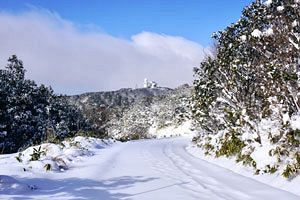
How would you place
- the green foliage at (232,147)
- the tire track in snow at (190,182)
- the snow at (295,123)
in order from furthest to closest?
1. the green foliage at (232,147)
2. the snow at (295,123)
3. the tire track in snow at (190,182)

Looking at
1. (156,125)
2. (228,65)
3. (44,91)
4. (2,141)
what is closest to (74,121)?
(44,91)

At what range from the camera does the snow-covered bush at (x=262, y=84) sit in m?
11.7

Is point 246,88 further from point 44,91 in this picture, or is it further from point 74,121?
point 74,121

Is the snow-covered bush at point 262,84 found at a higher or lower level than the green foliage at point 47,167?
higher

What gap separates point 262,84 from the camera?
1495cm

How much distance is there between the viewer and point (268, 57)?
14.3 m

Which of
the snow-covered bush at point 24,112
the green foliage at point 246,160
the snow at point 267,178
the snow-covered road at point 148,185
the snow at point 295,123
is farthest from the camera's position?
the snow-covered bush at point 24,112

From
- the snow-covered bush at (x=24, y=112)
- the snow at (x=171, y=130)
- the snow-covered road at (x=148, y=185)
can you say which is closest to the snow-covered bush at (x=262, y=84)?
the snow-covered road at (x=148, y=185)

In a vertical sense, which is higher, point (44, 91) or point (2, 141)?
point (44, 91)

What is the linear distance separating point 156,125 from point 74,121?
5652 cm

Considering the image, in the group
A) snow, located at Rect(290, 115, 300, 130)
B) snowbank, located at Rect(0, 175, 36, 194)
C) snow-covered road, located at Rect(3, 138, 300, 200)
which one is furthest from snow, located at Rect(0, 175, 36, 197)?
snow, located at Rect(290, 115, 300, 130)

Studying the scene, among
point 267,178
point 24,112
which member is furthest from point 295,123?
point 24,112

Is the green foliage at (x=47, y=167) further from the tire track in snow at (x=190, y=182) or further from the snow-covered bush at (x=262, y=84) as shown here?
the snow-covered bush at (x=262, y=84)

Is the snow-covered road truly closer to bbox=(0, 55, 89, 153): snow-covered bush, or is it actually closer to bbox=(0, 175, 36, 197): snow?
bbox=(0, 175, 36, 197): snow
